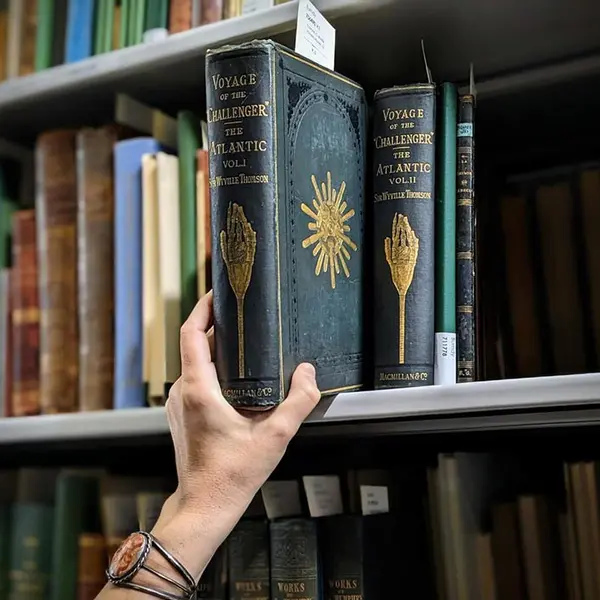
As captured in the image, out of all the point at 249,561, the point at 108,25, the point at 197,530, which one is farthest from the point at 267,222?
the point at 108,25

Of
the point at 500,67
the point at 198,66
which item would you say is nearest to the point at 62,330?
the point at 198,66

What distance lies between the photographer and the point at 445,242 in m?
0.82

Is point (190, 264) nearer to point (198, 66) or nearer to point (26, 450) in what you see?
point (198, 66)

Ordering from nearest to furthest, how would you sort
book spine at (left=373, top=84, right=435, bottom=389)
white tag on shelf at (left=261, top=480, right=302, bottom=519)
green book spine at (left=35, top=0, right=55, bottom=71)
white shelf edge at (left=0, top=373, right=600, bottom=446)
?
white shelf edge at (left=0, top=373, right=600, bottom=446)
book spine at (left=373, top=84, right=435, bottom=389)
white tag on shelf at (left=261, top=480, right=302, bottom=519)
green book spine at (left=35, top=0, right=55, bottom=71)

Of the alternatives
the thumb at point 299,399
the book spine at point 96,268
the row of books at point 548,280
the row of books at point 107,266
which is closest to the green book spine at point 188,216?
the row of books at point 107,266

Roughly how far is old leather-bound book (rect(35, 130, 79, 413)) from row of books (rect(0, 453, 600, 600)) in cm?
15

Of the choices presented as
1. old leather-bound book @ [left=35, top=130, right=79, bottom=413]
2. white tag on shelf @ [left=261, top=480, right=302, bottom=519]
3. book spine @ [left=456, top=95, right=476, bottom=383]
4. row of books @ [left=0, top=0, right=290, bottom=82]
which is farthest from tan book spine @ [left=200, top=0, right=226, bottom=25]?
white tag on shelf @ [left=261, top=480, right=302, bottom=519]

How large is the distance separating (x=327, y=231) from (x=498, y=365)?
0.29 m

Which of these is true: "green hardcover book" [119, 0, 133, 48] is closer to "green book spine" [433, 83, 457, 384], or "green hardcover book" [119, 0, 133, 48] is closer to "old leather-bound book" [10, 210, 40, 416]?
"old leather-bound book" [10, 210, 40, 416]

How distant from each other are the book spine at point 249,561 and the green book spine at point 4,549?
1.14 ft

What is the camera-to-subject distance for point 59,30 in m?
1.15

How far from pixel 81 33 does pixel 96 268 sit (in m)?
0.32

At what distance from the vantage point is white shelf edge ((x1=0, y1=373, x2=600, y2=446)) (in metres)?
0.70

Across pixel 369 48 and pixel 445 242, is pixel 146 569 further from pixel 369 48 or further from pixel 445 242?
pixel 369 48
